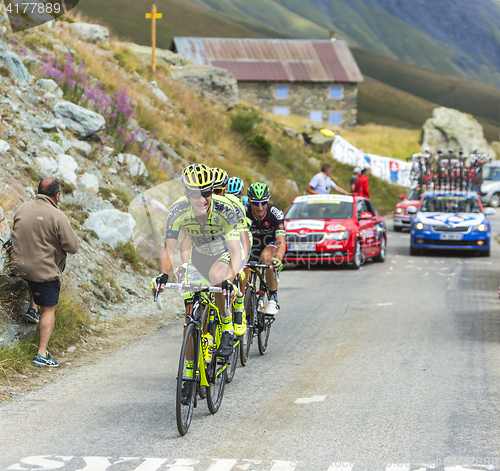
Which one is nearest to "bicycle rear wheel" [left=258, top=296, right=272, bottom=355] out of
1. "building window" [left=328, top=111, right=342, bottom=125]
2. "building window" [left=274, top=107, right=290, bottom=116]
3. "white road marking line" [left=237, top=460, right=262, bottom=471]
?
"white road marking line" [left=237, top=460, right=262, bottom=471]

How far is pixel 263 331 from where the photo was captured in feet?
25.8

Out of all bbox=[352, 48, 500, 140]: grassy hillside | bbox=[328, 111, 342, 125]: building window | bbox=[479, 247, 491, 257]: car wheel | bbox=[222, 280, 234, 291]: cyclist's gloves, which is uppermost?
bbox=[352, 48, 500, 140]: grassy hillside

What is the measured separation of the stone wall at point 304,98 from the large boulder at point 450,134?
303 inches

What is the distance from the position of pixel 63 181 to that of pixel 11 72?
389cm

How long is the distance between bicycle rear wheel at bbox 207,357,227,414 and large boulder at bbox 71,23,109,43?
20.8 metres

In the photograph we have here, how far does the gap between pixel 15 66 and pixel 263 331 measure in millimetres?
9521

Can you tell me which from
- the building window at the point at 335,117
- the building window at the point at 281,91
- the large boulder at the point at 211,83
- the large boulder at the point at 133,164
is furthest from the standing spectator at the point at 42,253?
the building window at the point at 335,117

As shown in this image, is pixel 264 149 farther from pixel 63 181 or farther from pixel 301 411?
pixel 301 411

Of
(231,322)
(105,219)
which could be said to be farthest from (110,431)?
(105,219)

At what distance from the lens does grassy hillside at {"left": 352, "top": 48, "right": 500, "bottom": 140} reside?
142 metres

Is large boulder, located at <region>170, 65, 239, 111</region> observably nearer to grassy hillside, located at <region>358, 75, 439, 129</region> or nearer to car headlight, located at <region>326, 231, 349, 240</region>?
car headlight, located at <region>326, 231, 349, 240</region>

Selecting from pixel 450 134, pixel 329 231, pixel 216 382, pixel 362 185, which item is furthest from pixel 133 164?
pixel 450 134

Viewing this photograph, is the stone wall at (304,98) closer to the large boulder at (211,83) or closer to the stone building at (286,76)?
the stone building at (286,76)

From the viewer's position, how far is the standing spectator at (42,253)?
Result: 691 centimetres
